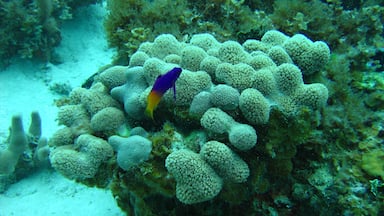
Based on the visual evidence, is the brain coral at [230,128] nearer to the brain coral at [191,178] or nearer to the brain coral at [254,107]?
the brain coral at [254,107]

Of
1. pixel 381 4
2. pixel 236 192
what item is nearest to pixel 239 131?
pixel 236 192

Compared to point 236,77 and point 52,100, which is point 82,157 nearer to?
point 236,77

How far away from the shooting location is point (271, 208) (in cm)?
240

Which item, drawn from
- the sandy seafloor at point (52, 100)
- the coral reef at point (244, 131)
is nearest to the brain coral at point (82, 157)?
the coral reef at point (244, 131)

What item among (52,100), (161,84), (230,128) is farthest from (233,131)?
(52,100)

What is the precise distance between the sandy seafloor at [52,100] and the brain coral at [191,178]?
2.05 m

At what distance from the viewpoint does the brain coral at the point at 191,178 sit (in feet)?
6.71

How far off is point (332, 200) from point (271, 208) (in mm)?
533

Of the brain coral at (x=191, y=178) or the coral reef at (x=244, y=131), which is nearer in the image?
the brain coral at (x=191, y=178)

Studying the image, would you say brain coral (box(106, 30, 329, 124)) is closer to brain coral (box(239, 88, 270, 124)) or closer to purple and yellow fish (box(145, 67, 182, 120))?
brain coral (box(239, 88, 270, 124))

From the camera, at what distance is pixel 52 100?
643 cm

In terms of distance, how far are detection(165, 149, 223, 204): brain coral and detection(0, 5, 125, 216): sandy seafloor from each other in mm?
2049

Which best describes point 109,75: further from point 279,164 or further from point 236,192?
point 279,164

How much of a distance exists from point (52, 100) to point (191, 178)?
563 centimetres
